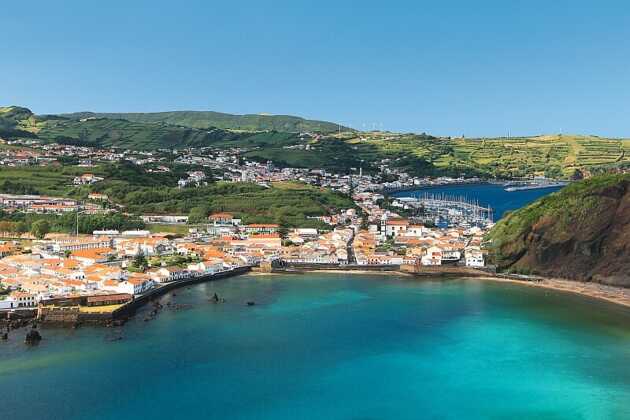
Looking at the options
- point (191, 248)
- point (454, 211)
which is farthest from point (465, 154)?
A: point (191, 248)

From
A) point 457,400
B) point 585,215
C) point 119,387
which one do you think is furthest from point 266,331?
point 585,215

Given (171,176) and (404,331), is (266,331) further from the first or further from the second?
(171,176)

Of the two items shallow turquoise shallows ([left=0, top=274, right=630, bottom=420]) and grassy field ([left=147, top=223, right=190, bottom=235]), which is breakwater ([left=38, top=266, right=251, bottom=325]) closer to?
shallow turquoise shallows ([left=0, top=274, right=630, bottom=420])

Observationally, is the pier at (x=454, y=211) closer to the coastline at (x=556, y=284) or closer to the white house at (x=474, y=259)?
the white house at (x=474, y=259)

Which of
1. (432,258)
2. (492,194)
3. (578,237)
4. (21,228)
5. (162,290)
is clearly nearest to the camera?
(162,290)

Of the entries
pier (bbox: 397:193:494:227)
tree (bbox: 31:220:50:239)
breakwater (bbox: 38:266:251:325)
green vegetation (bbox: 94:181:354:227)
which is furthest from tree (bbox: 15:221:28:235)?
pier (bbox: 397:193:494:227)

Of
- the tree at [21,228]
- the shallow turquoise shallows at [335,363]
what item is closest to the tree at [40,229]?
the tree at [21,228]

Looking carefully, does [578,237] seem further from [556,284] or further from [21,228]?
[21,228]
